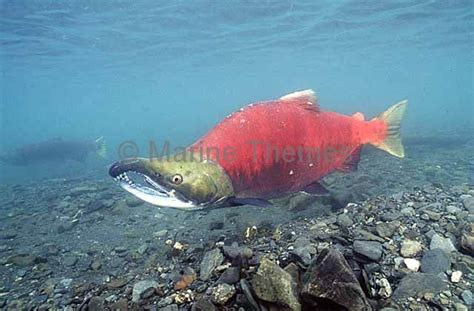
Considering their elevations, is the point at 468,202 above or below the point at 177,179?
below

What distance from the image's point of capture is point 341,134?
423 centimetres

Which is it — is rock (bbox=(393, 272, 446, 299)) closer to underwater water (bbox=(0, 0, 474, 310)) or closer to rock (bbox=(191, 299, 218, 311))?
underwater water (bbox=(0, 0, 474, 310))

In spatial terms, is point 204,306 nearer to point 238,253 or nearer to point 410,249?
point 238,253

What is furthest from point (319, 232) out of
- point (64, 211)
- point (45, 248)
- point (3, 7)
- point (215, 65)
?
point (215, 65)

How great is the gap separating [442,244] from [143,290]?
3142 millimetres

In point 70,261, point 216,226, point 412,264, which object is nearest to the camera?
point 412,264

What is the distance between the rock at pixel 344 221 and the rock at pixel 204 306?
7.05 ft

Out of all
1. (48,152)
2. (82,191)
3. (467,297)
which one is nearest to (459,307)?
(467,297)

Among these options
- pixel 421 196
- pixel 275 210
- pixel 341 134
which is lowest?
pixel 275 210

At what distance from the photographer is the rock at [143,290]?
352 cm

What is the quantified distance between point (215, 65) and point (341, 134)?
45.6m

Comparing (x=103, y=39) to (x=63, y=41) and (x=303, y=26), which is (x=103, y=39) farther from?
(x=303, y=26)

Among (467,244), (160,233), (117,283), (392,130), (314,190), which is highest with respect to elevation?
(392,130)

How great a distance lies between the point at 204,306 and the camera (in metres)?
3.03
